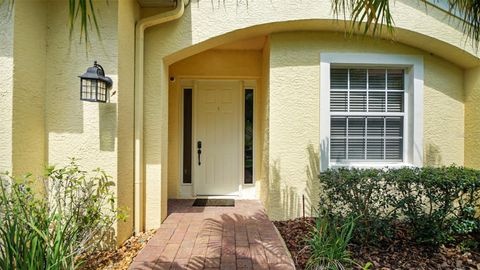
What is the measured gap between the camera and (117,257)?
3842mm

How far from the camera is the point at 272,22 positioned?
16.4ft

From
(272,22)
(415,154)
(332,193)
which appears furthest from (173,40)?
(415,154)

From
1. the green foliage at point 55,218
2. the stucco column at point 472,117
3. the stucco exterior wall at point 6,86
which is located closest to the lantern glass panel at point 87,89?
the stucco exterior wall at point 6,86

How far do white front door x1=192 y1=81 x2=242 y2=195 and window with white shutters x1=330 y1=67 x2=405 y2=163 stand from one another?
2.41 metres

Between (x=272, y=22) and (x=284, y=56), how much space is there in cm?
67

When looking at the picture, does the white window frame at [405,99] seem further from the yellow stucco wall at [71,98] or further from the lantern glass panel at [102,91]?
the lantern glass panel at [102,91]

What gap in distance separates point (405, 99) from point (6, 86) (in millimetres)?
6525

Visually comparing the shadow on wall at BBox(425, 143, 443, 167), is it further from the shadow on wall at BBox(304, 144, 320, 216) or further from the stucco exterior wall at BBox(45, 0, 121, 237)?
the stucco exterior wall at BBox(45, 0, 121, 237)

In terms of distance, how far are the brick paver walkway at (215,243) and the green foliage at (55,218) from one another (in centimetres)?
74

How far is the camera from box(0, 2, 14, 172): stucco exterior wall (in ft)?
11.4

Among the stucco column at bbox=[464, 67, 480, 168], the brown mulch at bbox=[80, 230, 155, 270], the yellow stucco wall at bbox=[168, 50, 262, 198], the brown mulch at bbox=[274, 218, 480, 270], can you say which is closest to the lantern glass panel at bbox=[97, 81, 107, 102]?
the brown mulch at bbox=[80, 230, 155, 270]

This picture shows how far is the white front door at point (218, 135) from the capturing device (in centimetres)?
689

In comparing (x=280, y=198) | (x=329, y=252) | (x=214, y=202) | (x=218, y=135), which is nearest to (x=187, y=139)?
(x=218, y=135)

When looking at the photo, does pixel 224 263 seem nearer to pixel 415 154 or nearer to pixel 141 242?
pixel 141 242
